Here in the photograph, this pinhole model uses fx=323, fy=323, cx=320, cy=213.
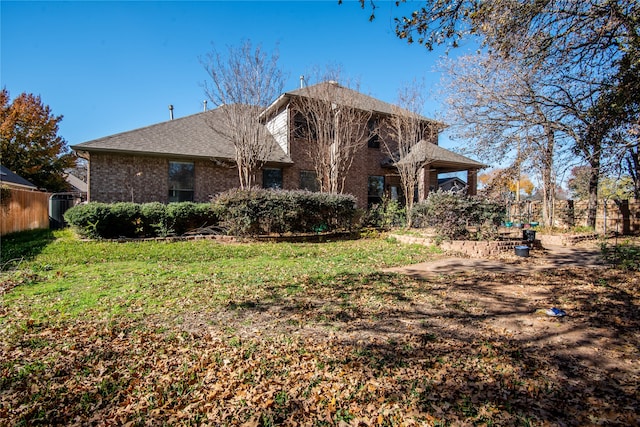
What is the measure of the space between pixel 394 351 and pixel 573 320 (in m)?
2.44

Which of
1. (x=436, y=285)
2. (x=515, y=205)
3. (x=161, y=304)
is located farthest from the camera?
(x=515, y=205)

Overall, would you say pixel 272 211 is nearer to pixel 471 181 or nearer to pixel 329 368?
pixel 329 368

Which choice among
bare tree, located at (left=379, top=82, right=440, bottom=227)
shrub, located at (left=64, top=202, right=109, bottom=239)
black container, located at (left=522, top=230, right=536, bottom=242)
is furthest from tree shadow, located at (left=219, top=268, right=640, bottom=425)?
bare tree, located at (left=379, top=82, right=440, bottom=227)

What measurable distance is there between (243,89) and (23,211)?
934 cm

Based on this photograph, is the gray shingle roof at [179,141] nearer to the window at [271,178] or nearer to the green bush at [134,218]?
the window at [271,178]

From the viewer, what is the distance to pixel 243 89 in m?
12.5

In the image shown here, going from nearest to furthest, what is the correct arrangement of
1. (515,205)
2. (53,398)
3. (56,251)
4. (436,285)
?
(53,398)
(436,285)
(56,251)
(515,205)

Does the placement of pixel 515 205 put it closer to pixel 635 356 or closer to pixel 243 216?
pixel 243 216

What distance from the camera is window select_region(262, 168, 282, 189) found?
1530 centimetres

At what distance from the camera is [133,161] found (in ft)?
42.6

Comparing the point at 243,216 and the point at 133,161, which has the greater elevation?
the point at 133,161

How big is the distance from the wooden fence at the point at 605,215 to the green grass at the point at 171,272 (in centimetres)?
999

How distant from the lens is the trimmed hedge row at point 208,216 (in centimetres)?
996

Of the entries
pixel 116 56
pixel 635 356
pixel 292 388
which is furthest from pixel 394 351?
pixel 116 56
